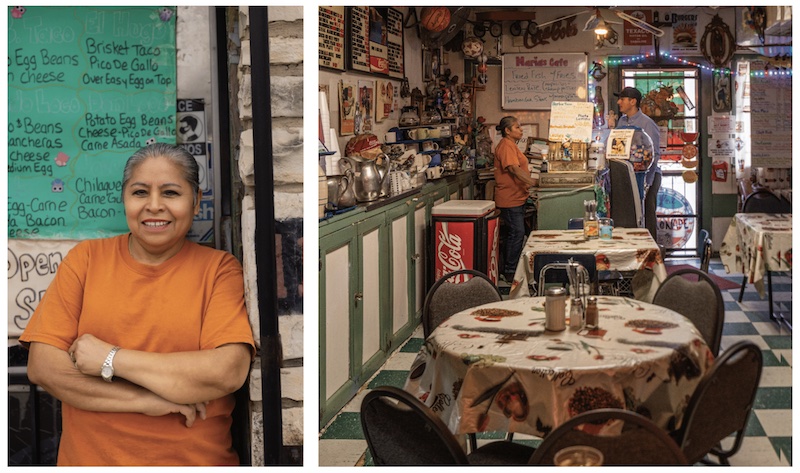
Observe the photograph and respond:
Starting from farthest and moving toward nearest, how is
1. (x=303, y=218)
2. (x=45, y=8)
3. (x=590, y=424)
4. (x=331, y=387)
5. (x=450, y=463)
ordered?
(x=331, y=387)
(x=45, y=8)
(x=303, y=218)
(x=450, y=463)
(x=590, y=424)

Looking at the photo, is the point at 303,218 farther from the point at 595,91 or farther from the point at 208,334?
the point at 595,91

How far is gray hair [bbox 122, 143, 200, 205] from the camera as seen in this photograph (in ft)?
8.60

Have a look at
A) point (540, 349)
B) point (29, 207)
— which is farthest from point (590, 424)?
point (29, 207)

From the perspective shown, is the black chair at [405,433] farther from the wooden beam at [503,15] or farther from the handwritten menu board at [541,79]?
the handwritten menu board at [541,79]

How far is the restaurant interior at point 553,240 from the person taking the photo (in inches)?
109

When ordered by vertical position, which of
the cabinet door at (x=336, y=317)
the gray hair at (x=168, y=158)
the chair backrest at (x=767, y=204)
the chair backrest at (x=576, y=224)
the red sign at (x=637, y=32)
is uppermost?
the red sign at (x=637, y=32)

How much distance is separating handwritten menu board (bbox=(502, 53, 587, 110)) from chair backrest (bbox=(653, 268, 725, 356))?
6.69 metres

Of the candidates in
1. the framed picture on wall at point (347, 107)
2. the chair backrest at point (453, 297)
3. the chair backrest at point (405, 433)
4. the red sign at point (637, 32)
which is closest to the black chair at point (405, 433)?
the chair backrest at point (405, 433)

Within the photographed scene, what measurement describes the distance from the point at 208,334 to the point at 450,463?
33.8 inches

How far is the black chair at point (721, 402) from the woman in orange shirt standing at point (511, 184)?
547 cm

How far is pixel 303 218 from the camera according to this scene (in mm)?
2496

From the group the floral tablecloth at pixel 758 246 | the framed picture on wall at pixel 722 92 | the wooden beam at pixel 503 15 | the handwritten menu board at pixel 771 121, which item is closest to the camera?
the floral tablecloth at pixel 758 246

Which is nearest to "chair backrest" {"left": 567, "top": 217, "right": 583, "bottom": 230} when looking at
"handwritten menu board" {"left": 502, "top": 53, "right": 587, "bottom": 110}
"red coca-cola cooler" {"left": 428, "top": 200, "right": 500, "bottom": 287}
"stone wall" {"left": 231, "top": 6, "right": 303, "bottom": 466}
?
"red coca-cola cooler" {"left": 428, "top": 200, "right": 500, "bottom": 287}

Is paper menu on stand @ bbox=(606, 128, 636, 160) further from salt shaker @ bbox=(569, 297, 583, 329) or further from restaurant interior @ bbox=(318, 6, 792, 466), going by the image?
salt shaker @ bbox=(569, 297, 583, 329)
